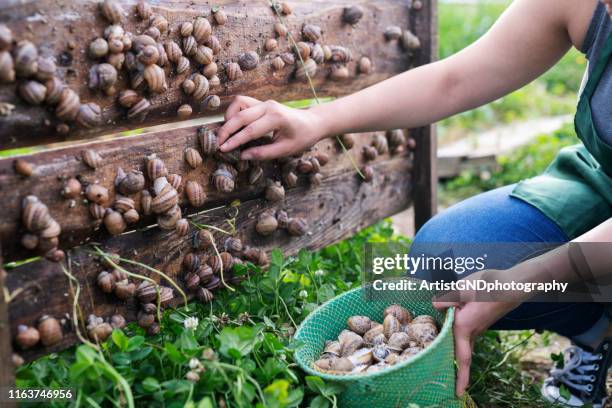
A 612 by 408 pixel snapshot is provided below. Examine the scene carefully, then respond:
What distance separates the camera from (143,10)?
5.41 feet

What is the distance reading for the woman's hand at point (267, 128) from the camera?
188cm

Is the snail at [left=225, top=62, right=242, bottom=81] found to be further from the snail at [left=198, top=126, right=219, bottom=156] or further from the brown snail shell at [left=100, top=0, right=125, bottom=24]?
the brown snail shell at [left=100, top=0, right=125, bottom=24]

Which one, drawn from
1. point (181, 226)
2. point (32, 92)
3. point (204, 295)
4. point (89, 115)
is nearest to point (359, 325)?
point (204, 295)

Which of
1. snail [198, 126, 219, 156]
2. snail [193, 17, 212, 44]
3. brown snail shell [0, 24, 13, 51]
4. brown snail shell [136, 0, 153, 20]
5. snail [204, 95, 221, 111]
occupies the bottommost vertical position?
snail [198, 126, 219, 156]

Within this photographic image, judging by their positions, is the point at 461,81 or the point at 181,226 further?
the point at 461,81

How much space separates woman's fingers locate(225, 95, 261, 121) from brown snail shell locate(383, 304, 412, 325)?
0.68 m

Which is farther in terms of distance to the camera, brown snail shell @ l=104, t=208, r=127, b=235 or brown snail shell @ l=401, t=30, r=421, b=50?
brown snail shell @ l=401, t=30, r=421, b=50

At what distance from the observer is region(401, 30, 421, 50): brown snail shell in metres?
2.58

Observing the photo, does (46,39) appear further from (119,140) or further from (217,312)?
(217,312)

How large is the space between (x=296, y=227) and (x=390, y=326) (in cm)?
51

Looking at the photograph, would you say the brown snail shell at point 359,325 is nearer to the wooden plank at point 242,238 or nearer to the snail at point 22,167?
the wooden plank at point 242,238

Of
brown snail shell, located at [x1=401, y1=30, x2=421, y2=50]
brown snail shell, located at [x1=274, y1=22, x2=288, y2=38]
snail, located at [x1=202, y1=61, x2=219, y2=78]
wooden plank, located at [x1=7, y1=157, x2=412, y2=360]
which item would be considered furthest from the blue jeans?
snail, located at [x1=202, y1=61, x2=219, y2=78]

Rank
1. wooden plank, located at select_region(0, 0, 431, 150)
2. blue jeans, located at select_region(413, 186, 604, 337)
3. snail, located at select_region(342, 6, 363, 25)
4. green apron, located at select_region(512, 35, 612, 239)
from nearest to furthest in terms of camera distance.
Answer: wooden plank, located at select_region(0, 0, 431, 150) < green apron, located at select_region(512, 35, 612, 239) < blue jeans, located at select_region(413, 186, 604, 337) < snail, located at select_region(342, 6, 363, 25)

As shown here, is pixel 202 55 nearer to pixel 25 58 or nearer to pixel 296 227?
pixel 25 58
